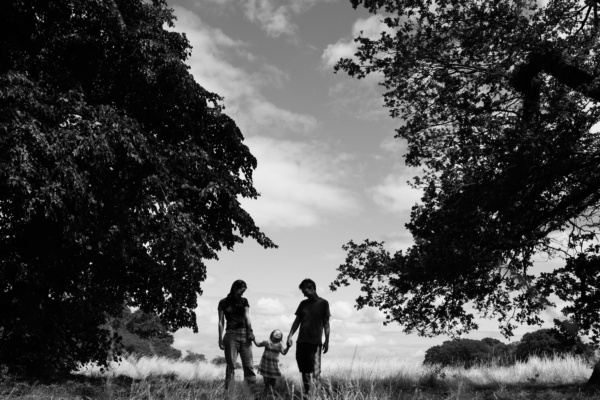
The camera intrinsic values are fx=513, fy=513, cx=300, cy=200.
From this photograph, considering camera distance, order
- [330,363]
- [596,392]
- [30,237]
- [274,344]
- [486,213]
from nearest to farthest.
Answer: [274,344]
[596,392]
[486,213]
[30,237]
[330,363]

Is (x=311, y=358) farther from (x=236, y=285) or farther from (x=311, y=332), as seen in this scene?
(x=236, y=285)

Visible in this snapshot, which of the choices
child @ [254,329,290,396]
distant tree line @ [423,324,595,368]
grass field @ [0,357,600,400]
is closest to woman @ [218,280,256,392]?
child @ [254,329,290,396]

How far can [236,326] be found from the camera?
9.58 meters

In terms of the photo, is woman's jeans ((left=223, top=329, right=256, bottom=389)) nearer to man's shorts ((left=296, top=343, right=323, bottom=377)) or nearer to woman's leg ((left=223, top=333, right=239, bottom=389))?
woman's leg ((left=223, top=333, right=239, bottom=389))

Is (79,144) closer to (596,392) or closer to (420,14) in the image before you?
(420,14)

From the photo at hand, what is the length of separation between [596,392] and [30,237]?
1491 centimetres

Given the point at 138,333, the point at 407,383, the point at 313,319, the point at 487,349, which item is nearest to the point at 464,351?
the point at 487,349

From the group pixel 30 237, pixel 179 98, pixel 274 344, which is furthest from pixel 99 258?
pixel 274 344

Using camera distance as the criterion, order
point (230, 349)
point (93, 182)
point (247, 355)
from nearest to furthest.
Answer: point (230, 349)
point (247, 355)
point (93, 182)

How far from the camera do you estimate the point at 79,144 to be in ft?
38.4

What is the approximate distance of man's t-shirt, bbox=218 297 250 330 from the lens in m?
9.56

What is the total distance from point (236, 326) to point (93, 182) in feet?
19.8

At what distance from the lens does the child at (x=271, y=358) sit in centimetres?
966

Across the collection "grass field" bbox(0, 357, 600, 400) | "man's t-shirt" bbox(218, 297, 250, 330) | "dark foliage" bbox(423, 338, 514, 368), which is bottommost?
"grass field" bbox(0, 357, 600, 400)
